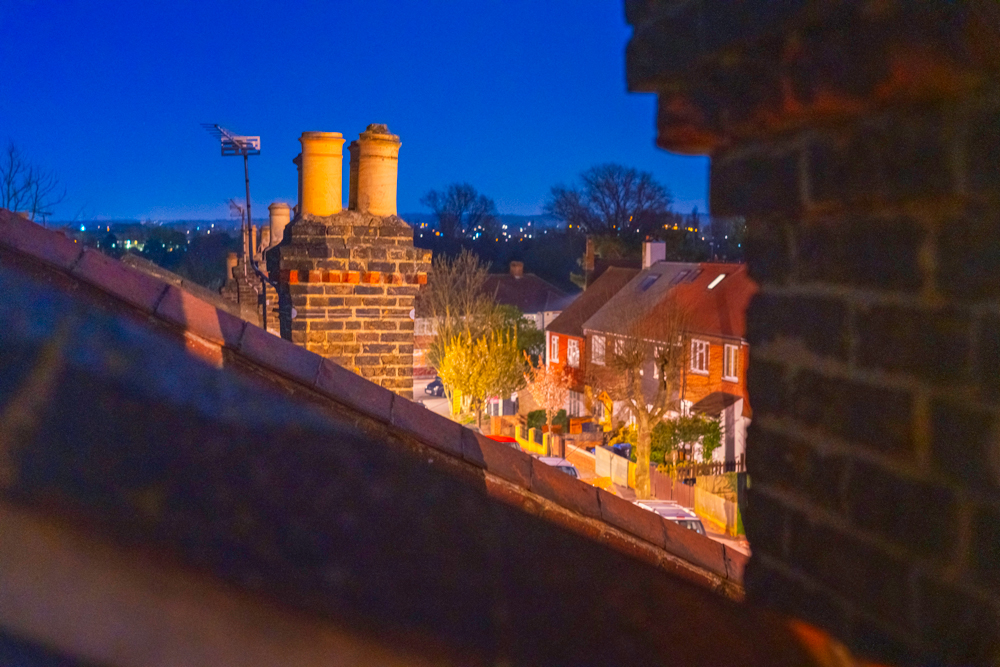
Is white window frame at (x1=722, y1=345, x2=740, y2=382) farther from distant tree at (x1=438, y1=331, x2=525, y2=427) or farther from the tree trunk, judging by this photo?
distant tree at (x1=438, y1=331, x2=525, y2=427)

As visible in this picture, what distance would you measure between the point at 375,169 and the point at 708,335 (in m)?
19.1

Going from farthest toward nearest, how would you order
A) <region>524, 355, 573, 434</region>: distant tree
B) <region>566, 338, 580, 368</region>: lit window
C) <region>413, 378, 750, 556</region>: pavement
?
<region>566, 338, 580, 368</region>: lit window
<region>524, 355, 573, 434</region>: distant tree
<region>413, 378, 750, 556</region>: pavement

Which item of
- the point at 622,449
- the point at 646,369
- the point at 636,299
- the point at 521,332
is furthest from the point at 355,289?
the point at 521,332

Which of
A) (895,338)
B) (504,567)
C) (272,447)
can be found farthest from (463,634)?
(895,338)

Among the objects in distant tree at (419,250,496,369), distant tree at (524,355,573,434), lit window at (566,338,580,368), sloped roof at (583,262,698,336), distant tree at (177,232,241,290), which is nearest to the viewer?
sloped roof at (583,262,698,336)

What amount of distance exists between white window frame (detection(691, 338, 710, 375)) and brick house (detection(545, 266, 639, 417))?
20.6 ft

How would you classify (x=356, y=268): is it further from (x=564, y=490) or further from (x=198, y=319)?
(x=564, y=490)

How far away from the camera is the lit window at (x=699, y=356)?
81.1 feet

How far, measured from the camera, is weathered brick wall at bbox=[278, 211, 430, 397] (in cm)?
631

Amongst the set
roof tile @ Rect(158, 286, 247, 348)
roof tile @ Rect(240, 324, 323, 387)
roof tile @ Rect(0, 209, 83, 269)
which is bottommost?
roof tile @ Rect(240, 324, 323, 387)

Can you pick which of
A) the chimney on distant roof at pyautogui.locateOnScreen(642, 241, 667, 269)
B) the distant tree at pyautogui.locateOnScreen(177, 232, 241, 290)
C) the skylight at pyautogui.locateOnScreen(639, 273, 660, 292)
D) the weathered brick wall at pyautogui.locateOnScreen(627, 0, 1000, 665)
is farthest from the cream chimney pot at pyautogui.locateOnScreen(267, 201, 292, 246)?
the distant tree at pyautogui.locateOnScreen(177, 232, 241, 290)

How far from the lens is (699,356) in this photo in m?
25.0

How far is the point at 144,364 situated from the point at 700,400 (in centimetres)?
2296

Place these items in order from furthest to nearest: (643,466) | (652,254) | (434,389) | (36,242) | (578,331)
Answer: (434,389)
(578,331)
(652,254)
(643,466)
(36,242)
